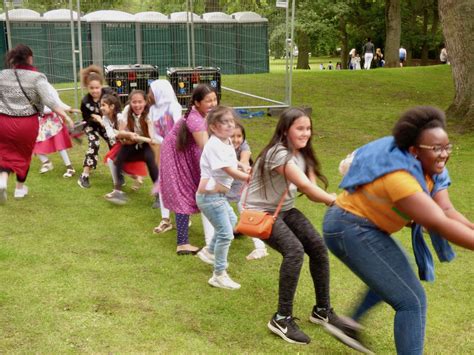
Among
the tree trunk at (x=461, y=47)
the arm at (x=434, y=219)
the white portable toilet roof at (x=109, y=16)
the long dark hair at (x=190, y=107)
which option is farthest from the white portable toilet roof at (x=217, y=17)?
the arm at (x=434, y=219)

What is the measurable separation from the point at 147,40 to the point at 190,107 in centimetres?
978

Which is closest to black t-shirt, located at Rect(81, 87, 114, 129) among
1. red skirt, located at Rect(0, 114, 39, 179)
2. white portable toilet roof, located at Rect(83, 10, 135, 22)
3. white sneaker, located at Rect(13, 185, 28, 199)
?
red skirt, located at Rect(0, 114, 39, 179)

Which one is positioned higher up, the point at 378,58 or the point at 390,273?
the point at 378,58

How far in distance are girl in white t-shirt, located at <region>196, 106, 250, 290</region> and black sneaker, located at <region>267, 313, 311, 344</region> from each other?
956mm

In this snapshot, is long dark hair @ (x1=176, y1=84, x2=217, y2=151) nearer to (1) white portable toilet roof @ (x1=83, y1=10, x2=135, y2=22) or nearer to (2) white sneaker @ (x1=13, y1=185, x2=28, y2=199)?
(2) white sneaker @ (x1=13, y1=185, x2=28, y2=199)

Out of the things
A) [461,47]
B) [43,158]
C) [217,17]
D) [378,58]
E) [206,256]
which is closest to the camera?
[206,256]

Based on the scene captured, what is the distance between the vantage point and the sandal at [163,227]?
6.82 m

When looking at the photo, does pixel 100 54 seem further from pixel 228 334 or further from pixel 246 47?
pixel 228 334

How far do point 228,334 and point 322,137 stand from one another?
832cm

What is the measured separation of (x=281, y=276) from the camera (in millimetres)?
4340

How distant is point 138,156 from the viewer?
25.0 ft

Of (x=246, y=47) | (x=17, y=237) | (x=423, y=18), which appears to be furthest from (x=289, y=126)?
(x=423, y=18)

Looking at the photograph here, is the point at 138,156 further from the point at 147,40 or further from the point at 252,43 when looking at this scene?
the point at 147,40

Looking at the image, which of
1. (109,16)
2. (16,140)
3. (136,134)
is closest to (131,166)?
(136,134)
